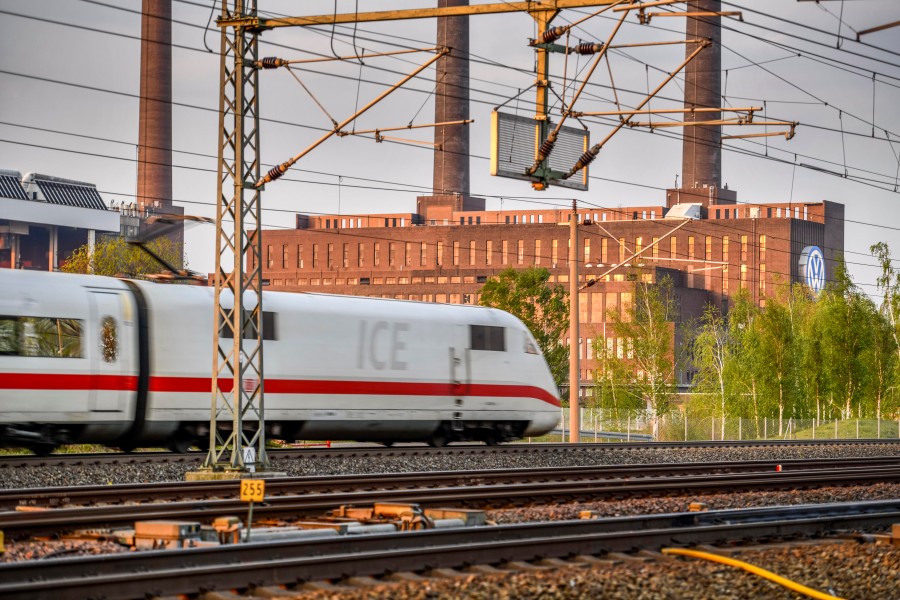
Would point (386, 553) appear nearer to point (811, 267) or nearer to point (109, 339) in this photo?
point (109, 339)

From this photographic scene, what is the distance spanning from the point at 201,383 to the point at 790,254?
119355 mm

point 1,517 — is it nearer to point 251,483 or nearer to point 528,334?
point 251,483

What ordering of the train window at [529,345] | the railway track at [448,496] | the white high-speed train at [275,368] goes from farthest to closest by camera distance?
1. the train window at [529,345]
2. the white high-speed train at [275,368]
3. the railway track at [448,496]

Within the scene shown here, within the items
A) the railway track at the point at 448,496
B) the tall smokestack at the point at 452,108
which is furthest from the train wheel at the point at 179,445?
the tall smokestack at the point at 452,108

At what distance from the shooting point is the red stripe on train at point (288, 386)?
23.9 meters

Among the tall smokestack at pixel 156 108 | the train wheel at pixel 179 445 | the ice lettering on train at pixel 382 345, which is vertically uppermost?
the tall smokestack at pixel 156 108

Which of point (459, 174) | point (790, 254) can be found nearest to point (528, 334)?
point (459, 174)

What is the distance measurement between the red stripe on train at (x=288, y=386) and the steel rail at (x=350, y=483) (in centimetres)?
628

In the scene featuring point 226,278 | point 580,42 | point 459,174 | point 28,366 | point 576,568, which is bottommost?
point 576,568

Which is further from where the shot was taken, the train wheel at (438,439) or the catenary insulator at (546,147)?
the train wheel at (438,439)

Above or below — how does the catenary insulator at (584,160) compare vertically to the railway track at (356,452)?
above

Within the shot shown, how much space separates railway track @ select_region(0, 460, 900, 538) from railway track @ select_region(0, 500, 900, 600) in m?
2.93

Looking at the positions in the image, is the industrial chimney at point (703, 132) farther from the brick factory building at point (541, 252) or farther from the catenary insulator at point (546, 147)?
the catenary insulator at point (546, 147)

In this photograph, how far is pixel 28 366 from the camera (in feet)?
77.9
